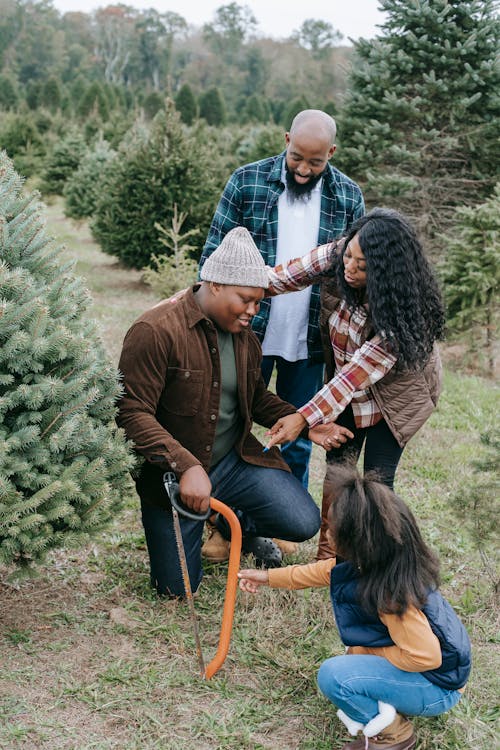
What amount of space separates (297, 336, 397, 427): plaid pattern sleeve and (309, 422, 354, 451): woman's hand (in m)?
0.08

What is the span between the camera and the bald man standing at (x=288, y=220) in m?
3.75

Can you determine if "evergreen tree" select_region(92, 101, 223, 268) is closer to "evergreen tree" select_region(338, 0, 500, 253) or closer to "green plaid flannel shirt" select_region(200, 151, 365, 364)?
"evergreen tree" select_region(338, 0, 500, 253)

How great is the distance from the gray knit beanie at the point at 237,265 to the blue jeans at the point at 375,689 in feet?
4.94

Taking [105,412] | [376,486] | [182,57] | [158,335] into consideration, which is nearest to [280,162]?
[158,335]

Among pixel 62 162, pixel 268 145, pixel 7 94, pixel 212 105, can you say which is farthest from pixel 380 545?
pixel 7 94

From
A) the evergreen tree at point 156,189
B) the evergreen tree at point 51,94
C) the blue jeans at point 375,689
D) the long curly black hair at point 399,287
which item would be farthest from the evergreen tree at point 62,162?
the evergreen tree at point 51,94

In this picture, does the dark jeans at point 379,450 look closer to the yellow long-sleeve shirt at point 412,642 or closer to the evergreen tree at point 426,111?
the yellow long-sleeve shirt at point 412,642

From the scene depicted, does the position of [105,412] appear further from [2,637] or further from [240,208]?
[240,208]

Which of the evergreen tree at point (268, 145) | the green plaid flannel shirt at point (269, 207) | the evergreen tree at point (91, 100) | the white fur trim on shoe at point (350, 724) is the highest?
the evergreen tree at point (91, 100)

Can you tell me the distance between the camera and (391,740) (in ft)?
8.09

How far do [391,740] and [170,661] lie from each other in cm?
95

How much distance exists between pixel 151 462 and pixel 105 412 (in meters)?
0.35

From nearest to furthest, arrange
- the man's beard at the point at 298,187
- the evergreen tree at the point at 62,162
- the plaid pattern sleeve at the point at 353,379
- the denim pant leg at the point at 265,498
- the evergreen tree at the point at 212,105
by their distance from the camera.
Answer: the plaid pattern sleeve at the point at 353,379 → the denim pant leg at the point at 265,498 → the man's beard at the point at 298,187 → the evergreen tree at the point at 62,162 → the evergreen tree at the point at 212,105

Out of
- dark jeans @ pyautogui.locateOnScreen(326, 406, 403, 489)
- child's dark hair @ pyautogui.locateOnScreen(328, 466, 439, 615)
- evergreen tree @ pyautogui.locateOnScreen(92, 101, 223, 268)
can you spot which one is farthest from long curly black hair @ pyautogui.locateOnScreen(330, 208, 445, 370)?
evergreen tree @ pyautogui.locateOnScreen(92, 101, 223, 268)
